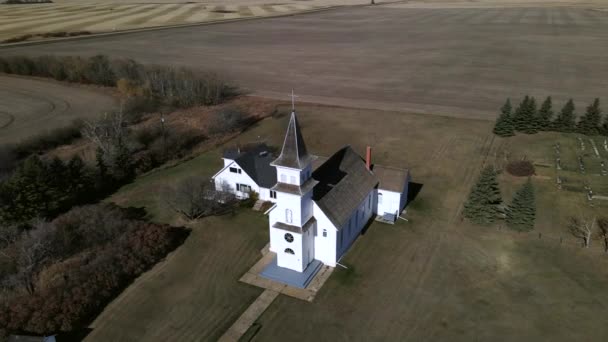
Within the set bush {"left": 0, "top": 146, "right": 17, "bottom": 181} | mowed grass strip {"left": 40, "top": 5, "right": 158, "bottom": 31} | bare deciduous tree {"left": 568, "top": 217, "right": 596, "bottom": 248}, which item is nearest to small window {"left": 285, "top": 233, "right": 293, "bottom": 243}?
bare deciduous tree {"left": 568, "top": 217, "right": 596, "bottom": 248}

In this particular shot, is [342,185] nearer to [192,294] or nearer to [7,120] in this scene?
[192,294]

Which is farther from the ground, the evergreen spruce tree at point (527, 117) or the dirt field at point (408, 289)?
the evergreen spruce tree at point (527, 117)

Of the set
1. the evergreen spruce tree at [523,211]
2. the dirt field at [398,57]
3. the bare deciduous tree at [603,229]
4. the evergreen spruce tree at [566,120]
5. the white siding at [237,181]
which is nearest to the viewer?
the bare deciduous tree at [603,229]

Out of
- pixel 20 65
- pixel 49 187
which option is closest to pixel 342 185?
pixel 49 187

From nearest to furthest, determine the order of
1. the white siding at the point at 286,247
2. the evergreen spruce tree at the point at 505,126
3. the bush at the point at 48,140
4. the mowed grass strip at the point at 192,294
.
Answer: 1. the mowed grass strip at the point at 192,294
2. the white siding at the point at 286,247
3. the bush at the point at 48,140
4. the evergreen spruce tree at the point at 505,126

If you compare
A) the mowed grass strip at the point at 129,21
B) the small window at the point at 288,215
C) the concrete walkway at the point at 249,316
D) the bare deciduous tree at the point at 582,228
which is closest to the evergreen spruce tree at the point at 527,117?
the bare deciduous tree at the point at 582,228

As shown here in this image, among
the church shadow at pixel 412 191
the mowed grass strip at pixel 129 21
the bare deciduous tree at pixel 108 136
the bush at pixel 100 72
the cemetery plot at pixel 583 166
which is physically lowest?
the church shadow at pixel 412 191

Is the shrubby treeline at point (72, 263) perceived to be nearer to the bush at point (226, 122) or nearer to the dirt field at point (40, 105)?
the bush at point (226, 122)
